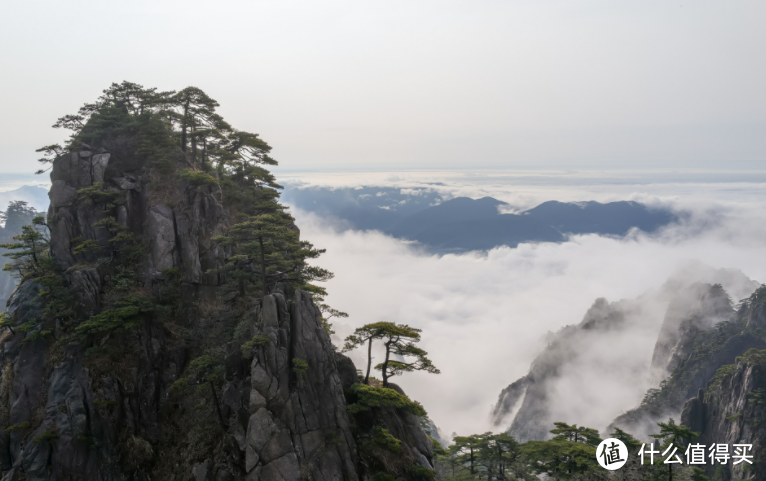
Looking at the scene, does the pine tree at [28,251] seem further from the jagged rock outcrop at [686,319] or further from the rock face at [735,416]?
the jagged rock outcrop at [686,319]

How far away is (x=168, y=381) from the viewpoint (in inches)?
1090

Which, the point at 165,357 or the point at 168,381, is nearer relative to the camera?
the point at 168,381

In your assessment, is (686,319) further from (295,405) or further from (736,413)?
(295,405)

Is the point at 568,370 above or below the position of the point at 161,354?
below

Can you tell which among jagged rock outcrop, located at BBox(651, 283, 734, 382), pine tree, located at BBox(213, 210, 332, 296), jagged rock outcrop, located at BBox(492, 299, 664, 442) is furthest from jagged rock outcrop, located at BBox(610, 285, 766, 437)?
pine tree, located at BBox(213, 210, 332, 296)

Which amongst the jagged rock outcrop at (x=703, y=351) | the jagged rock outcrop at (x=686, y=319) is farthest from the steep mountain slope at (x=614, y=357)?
the jagged rock outcrop at (x=703, y=351)

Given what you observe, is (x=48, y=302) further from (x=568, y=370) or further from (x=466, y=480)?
(x=568, y=370)

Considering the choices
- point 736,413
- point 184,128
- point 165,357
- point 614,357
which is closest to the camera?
point 165,357

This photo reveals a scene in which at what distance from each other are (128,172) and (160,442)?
22.8 metres

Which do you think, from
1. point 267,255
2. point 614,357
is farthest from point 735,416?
point 614,357

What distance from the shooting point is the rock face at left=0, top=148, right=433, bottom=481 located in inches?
930

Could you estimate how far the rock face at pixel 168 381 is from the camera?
23625 millimetres

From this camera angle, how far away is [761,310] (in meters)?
95.7

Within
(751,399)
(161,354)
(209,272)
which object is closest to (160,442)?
(161,354)
